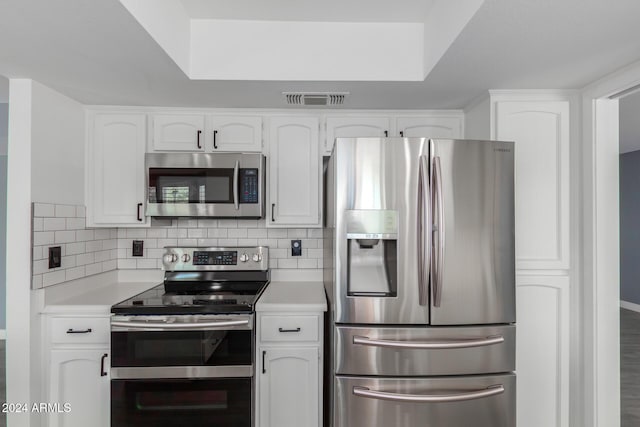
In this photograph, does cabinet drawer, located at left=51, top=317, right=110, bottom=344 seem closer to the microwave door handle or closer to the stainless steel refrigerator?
the microwave door handle

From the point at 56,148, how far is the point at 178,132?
69 centimetres

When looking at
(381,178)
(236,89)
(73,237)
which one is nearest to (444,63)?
(381,178)

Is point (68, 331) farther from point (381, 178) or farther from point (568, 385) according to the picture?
point (568, 385)

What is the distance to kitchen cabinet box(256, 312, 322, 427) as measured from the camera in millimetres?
1989

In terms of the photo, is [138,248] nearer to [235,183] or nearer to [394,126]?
[235,183]

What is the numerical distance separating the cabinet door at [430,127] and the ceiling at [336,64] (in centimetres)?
11

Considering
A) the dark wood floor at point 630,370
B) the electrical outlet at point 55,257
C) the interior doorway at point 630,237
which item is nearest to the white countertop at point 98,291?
Answer: the electrical outlet at point 55,257

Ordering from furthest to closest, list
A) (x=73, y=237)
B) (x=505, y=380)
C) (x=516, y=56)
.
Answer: (x=73, y=237), (x=505, y=380), (x=516, y=56)

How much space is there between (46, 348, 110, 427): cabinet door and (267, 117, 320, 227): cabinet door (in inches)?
52.1

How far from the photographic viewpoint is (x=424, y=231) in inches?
67.6

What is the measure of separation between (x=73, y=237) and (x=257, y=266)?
1.17 m

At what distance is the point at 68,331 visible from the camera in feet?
6.52

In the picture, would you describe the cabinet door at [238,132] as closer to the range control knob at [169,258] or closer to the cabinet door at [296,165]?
the cabinet door at [296,165]

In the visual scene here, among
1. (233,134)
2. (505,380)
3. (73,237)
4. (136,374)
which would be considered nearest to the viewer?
(505,380)
